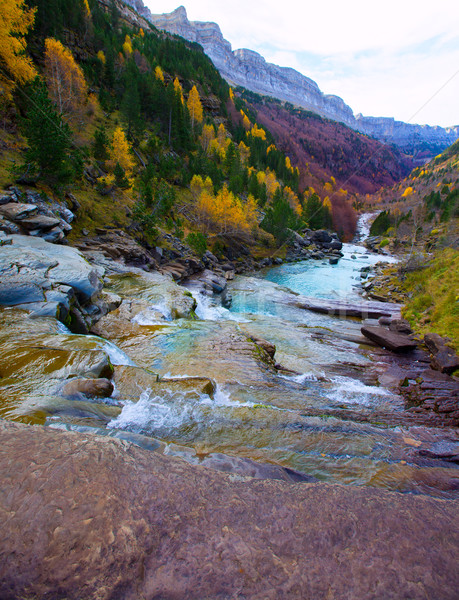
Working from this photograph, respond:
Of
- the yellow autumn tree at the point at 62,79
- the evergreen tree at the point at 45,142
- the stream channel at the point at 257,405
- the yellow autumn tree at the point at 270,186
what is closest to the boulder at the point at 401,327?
the stream channel at the point at 257,405

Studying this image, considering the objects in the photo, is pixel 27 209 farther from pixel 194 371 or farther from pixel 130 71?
pixel 130 71

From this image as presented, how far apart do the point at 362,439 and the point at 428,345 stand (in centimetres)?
902

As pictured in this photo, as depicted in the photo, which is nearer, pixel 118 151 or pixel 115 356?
pixel 115 356

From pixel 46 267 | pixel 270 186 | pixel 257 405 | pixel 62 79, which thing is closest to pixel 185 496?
pixel 257 405

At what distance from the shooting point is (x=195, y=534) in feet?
8.34

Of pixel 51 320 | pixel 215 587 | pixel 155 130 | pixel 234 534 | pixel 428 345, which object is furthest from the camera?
pixel 155 130

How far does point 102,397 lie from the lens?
6.30m

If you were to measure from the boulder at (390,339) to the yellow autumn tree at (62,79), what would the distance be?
39.8 meters

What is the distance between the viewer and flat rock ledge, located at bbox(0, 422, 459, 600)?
7.07 ft

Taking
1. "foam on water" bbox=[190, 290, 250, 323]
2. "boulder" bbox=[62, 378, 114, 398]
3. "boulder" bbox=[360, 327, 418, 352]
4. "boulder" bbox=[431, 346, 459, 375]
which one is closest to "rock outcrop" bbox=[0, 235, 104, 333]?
"boulder" bbox=[62, 378, 114, 398]

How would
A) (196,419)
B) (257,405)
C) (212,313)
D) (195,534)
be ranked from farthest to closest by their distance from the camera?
(212,313)
(257,405)
(196,419)
(195,534)

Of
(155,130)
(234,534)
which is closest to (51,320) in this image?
(234,534)

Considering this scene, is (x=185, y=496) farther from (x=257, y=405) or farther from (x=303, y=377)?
(x=303, y=377)

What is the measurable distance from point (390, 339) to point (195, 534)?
44.6 ft
